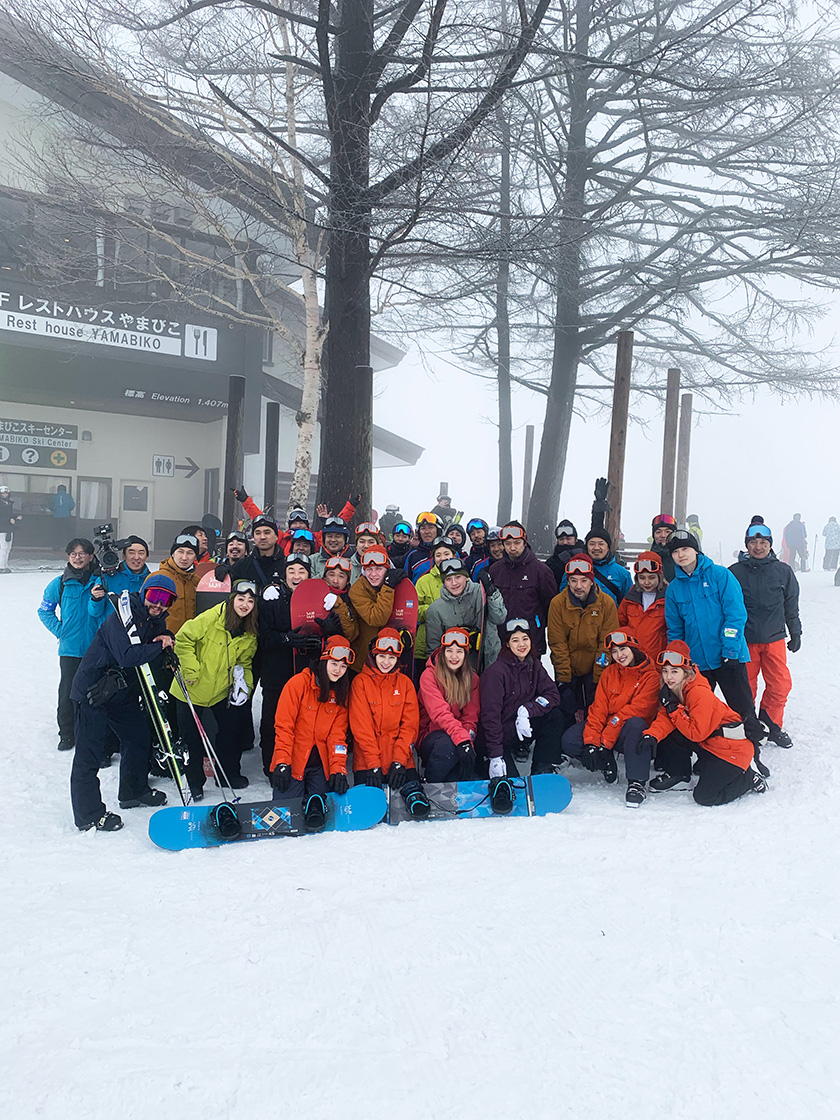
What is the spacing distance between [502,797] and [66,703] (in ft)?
11.6

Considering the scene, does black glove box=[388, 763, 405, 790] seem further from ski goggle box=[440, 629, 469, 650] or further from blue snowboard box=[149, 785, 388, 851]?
ski goggle box=[440, 629, 469, 650]

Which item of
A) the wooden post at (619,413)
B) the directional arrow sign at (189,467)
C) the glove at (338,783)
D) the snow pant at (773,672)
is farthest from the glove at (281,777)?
the directional arrow sign at (189,467)

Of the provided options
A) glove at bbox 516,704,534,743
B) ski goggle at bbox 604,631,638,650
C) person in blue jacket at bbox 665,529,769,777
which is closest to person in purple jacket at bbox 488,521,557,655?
ski goggle at bbox 604,631,638,650

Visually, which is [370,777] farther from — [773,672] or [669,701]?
[773,672]

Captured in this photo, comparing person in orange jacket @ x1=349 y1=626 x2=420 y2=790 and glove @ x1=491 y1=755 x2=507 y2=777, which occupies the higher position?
person in orange jacket @ x1=349 y1=626 x2=420 y2=790

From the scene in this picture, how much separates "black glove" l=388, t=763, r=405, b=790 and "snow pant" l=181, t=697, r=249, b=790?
3.70 ft

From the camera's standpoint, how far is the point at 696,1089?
7.52 ft

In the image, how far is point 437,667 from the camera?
17.0 feet

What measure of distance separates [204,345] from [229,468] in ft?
22.1

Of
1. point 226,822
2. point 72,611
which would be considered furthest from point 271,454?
point 226,822

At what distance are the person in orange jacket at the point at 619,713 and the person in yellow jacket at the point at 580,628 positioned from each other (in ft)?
1.03

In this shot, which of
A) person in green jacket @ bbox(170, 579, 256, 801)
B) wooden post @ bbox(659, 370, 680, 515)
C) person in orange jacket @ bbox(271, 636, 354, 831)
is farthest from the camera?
wooden post @ bbox(659, 370, 680, 515)

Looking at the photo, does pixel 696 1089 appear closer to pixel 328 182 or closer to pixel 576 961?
pixel 576 961

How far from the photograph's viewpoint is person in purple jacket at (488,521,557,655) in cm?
589
